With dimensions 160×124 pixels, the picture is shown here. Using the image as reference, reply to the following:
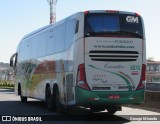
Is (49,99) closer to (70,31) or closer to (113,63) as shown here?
(70,31)

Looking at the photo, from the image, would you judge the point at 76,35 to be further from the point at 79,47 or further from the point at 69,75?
the point at 69,75

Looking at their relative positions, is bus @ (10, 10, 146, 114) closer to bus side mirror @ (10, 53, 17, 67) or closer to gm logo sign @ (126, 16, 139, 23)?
gm logo sign @ (126, 16, 139, 23)

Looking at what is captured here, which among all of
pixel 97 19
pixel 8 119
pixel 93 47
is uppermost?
pixel 97 19

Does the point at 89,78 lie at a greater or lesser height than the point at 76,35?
lesser

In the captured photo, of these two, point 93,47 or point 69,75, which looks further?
point 69,75

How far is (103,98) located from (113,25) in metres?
2.48

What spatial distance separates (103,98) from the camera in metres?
15.3

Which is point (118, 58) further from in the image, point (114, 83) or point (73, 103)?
point (73, 103)

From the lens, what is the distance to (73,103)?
52.0 feet

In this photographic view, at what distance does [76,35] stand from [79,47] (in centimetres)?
53

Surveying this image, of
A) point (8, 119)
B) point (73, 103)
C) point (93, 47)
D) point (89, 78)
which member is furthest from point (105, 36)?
point (8, 119)

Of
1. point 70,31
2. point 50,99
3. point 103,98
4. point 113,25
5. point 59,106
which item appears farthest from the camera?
point 50,99

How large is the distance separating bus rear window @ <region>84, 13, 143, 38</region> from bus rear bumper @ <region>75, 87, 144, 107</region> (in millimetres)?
1955

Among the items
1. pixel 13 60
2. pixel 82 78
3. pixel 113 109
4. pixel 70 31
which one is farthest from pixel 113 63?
pixel 13 60
